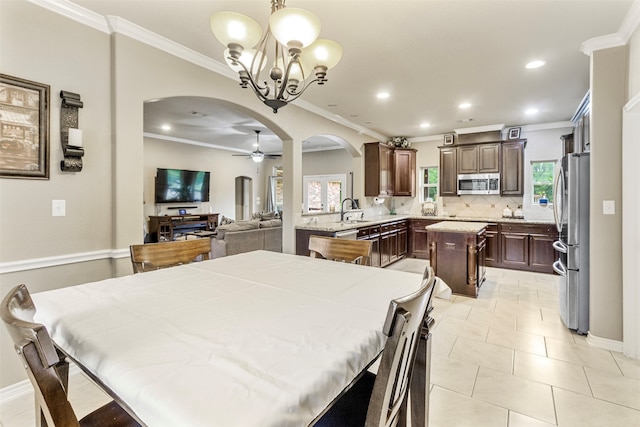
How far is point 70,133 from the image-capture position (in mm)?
2131

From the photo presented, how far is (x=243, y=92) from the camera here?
136 inches

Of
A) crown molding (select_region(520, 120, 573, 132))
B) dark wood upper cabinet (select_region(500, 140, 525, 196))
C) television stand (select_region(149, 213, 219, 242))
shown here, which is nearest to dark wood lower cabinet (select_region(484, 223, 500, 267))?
dark wood upper cabinet (select_region(500, 140, 525, 196))

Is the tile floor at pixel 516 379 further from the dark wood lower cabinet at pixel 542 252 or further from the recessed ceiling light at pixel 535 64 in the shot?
the recessed ceiling light at pixel 535 64

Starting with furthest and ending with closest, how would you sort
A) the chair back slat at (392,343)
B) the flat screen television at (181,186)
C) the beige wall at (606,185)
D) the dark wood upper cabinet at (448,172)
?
the flat screen television at (181,186) < the dark wood upper cabinet at (448,172) < the beige wall at (606,185) < the chair back slat at (392,343)

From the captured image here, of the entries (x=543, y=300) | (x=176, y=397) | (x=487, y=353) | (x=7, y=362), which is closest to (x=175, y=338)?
(x=176, y=397)

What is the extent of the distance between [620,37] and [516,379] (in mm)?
2971

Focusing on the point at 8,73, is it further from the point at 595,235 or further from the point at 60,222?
the point at 595,235

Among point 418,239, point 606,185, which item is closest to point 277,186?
point 418,239

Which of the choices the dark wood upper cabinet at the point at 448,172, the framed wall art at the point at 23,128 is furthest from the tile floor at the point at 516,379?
the dark wood upper cabinet at the point at 448,172

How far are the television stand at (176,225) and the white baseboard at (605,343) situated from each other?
23.7 ft

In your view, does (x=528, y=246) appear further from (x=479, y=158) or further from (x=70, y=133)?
(x=70, y=133)

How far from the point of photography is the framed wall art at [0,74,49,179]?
1.94 m

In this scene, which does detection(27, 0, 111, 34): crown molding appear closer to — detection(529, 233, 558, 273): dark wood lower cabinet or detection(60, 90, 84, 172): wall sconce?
detection(60, 90, 84, 172): wall sconce

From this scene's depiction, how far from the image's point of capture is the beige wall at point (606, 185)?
2.58m
